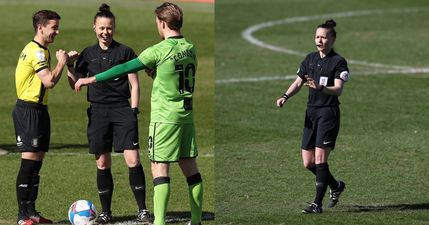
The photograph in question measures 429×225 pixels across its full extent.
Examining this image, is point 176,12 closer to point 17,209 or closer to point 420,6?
point 17,209

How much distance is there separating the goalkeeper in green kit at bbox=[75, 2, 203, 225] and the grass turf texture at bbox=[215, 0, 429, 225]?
1274 mm

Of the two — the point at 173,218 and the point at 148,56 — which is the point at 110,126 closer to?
the point at 173,218

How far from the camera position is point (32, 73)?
11375 mm

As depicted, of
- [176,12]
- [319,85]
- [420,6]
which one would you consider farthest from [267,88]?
[420,6]

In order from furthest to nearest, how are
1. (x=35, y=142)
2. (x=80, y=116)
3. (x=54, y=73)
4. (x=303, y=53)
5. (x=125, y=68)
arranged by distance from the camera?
1. (x=303, y=53)
2. (x=80, y=116)
3. (x=35, y=142)
4. (x=54, y=73)
5. (x=125, y=68)

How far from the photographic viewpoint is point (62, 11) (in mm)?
33969

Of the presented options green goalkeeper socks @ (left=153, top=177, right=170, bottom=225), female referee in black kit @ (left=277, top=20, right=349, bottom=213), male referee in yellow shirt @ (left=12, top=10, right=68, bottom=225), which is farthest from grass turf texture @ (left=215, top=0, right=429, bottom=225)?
male referee in yellow shirt @ (left=12, top=10, right=68, bottom=225)

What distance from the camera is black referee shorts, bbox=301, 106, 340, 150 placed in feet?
40.1

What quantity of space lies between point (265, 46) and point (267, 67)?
10.9ft

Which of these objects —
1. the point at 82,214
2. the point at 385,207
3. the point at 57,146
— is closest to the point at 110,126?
the point at 82,214

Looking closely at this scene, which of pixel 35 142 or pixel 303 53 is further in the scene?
pixel 303 53

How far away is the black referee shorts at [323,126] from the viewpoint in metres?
12.2

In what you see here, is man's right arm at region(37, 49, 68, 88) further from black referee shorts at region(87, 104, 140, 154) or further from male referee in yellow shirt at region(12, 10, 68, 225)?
black referee shorts at region(87, 104, 140, 154)

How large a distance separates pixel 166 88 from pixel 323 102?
8.43 feet
